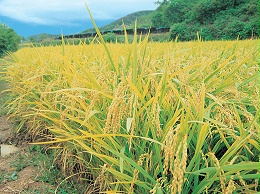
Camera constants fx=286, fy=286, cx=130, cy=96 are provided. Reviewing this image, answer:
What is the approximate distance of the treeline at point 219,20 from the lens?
24312 mm

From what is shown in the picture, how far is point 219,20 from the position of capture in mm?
26703

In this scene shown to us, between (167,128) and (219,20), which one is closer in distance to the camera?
(167,128)

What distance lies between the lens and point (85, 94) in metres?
1.95

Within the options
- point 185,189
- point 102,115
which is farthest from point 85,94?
point 185,189

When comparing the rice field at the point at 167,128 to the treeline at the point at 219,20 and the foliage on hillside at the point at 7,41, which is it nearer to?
the treeline at the point at 219,20

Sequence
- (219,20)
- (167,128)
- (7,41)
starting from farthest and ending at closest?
(219,20) → (7,41) → (167,128)

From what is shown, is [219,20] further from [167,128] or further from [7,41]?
[167,128]

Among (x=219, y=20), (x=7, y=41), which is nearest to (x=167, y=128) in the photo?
(x=7, y=41)

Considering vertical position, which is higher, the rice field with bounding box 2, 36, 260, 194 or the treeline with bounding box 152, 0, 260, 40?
the treeline with bounding box 152, 0, 260, 40

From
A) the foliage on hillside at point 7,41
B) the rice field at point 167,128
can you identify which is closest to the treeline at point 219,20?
the foliage on hillside at point 7,41

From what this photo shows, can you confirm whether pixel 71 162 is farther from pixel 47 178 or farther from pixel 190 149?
pixel 190 149

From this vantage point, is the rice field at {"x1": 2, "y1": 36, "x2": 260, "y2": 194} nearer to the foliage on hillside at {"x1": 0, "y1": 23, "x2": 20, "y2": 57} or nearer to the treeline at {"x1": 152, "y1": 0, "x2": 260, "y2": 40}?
the treeline at {"x1": 152, "y1": 0, "x2": 260, "y2": 40}

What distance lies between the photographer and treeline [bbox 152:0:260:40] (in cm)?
2431

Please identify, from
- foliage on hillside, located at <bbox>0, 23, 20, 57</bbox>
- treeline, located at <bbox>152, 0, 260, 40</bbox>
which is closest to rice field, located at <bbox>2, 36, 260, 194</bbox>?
treeline, located at <bbox>152, 0, 260, 40</bbox>
